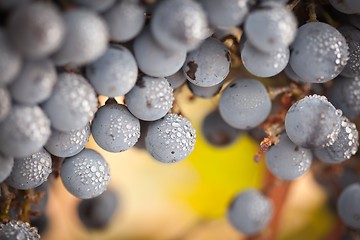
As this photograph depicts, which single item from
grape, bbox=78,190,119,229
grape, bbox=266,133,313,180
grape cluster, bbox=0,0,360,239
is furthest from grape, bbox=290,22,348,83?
grape, bbox=78,190,119,229

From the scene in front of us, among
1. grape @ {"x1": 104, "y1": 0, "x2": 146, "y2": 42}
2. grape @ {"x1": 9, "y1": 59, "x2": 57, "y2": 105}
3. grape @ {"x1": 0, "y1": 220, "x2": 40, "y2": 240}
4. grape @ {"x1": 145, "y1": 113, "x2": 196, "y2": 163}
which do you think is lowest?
grape @ {"x1": 0, "y1": 220, "x2": 40, "y2": 240}

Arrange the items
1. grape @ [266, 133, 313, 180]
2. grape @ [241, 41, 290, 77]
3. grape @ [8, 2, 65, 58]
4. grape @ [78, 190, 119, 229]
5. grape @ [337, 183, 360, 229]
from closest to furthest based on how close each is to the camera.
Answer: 1. grape @ [8, 2, 65, 58]
2. grape @ [241, 41, 290, 77]
3. grape @ [266, 133, 313, 180]
4. grape @ [337, 183, 360, 229]
5. grape @ [78, 190, 119, 229]

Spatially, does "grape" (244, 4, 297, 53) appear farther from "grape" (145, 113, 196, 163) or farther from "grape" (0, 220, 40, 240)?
"grape" (0, 220, 40, 240)

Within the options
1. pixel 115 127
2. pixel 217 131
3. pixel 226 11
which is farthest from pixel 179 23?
pixel 217 131

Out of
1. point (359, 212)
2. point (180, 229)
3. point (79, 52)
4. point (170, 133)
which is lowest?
point (180, 229)

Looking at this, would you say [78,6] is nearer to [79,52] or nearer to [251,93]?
[79,52]

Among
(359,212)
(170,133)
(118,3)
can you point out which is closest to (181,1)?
(118,3)

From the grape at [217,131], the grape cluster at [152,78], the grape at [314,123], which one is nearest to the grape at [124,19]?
the grape cluster at [152,78]
